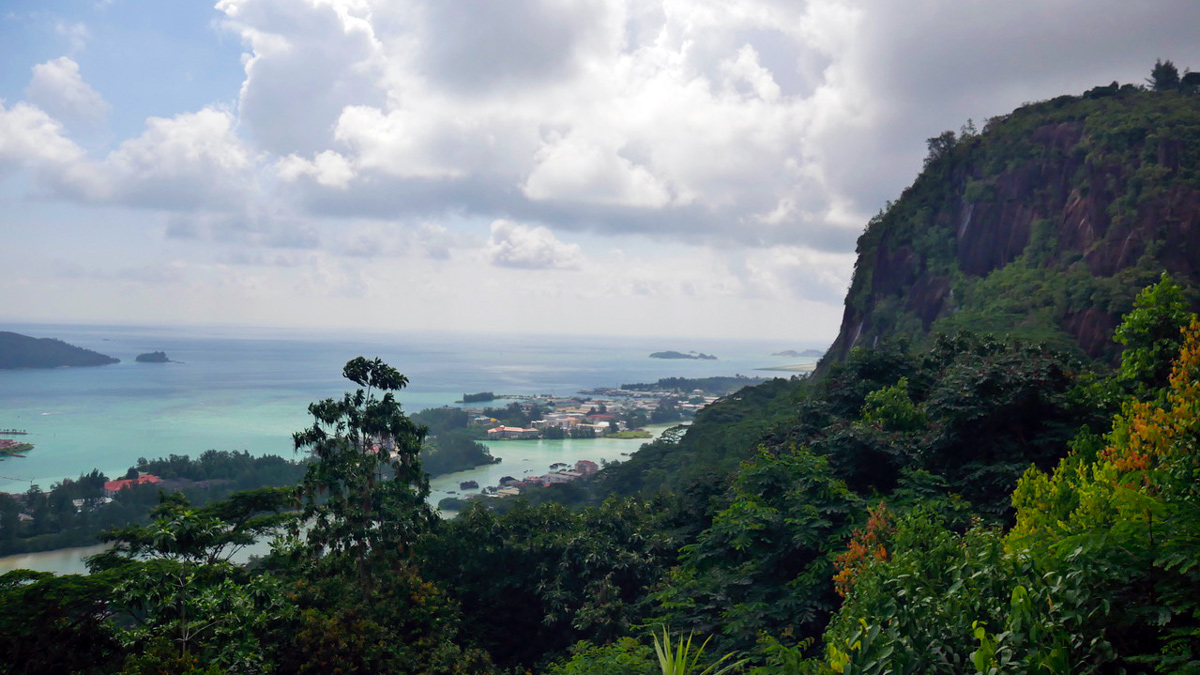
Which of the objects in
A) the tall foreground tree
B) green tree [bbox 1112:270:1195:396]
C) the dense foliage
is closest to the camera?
green tree [bbox 1112:270:1195:396]

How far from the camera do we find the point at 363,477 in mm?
11516

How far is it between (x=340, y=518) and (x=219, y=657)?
3.89 metres

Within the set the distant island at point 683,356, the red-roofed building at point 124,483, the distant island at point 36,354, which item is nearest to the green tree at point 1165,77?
the red-roofed building at point 124,483

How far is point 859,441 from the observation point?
1065 centimetres

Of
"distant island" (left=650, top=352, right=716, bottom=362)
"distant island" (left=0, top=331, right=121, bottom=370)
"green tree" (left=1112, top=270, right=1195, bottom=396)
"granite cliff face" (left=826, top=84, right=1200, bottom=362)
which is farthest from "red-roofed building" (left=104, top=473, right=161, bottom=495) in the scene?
"distant island" (left=650, top=352, right=716, bottom=362)

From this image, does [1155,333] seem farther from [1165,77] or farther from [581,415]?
[581,415]

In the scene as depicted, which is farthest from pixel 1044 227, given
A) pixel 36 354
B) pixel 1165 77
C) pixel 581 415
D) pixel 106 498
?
pixel 36 354

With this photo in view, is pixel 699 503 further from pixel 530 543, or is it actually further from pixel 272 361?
pixel 272 361

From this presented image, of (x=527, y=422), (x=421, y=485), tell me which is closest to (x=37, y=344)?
(x=527, y=422)

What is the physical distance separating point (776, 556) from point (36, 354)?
9559 cm

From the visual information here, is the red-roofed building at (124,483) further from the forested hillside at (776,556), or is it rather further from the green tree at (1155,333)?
the green tree at (1155,333)

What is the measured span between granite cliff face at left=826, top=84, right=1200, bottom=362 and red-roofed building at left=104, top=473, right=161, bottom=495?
35371mm

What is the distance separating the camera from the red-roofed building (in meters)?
33.3

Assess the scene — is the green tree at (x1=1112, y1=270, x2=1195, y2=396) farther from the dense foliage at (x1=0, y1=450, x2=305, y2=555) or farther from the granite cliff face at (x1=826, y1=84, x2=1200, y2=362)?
the dense foliage at (x1=0, y1=450, x2=305, y2=555)
